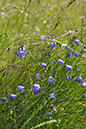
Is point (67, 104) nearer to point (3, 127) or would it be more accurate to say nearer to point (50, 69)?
point (50, 69)

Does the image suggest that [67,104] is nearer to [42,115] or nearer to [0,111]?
[42,115]

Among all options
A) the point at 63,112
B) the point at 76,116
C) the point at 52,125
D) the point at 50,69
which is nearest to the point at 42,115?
the point at 52,125

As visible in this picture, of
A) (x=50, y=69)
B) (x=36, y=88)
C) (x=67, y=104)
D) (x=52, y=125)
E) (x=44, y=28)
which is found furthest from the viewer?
(x=44, y=28)

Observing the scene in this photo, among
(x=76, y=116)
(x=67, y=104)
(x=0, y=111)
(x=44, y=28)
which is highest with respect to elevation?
(x=44, y=28)

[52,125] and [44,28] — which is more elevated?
[44,28]

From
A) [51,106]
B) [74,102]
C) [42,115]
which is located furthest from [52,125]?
[74,102]

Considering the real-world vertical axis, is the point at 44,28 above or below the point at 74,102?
above

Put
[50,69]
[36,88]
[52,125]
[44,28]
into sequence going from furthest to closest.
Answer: [44,28] → [50,69] → [52,125] → [36,88]

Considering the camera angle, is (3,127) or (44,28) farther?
(44,28)

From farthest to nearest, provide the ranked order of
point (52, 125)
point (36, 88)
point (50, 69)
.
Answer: point (50, 69) < point (52, 125) < point (36, 88)
